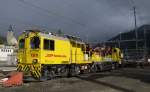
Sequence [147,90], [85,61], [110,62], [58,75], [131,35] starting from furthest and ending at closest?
[131,35] → [110,62] → [85,61] → [58,75] → [147,90]

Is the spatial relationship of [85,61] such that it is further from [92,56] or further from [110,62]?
[110,62]

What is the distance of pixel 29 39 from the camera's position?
69.6 feet

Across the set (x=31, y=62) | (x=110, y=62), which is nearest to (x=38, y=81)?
(x=31, y=62)

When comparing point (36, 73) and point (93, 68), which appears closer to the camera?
point (36, 73)

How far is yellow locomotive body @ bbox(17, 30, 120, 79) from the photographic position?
20406mm

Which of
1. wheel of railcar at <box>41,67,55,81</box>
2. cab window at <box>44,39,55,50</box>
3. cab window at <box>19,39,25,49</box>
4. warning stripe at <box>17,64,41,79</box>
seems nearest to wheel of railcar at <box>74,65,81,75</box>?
wheel of railcar at <box>41,67,55,81</box>

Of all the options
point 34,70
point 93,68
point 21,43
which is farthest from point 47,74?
point 93,68

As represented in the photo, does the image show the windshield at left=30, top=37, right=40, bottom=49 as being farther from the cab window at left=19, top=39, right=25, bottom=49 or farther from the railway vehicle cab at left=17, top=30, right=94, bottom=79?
the cab window at left=19, top=39, right=25, bottom=49

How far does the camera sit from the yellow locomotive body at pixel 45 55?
20406 millimetres

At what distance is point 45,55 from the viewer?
816 inches

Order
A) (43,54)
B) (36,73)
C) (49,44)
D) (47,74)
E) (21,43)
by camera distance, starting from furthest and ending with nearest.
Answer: (21,43) → (49,44) → (47,74) → (43,54) → (36,73)

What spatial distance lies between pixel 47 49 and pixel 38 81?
244 centimetres

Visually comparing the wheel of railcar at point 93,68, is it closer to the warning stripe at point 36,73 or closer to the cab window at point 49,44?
the cab window at point 49,44

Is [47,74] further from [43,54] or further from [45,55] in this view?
[43,54]
